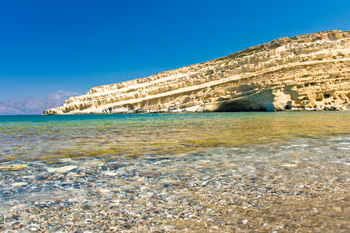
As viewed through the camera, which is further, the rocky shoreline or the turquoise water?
the turquoise water

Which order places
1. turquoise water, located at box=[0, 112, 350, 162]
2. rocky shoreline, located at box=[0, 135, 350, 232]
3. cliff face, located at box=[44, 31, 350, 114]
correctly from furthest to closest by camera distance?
cliff face, located at box=[44, 31, 350, 114], turquoise water, located at box=[0, 112, 350, 162], rocky shoreline, located at box=[0, 135, 350, 232]

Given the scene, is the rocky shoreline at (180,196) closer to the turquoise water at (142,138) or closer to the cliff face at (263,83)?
the turquoise water at (142,138)

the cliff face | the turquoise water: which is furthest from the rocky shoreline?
the cliff face

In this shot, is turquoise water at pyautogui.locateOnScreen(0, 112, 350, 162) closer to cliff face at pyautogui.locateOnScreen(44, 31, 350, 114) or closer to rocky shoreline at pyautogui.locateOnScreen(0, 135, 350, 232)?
rocky shoreline at pyautogui.locateOnScreen(0, 135, 350, 232)

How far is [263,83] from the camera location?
38625 mm

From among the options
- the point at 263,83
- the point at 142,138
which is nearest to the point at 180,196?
the point at 142,138

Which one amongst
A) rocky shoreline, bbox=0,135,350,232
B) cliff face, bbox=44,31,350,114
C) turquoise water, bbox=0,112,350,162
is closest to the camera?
rocky shoreline, bbox=0,135,350,232

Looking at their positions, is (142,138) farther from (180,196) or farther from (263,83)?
(263,83)

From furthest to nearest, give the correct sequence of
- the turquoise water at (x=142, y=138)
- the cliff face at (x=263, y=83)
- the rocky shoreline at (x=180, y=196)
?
the cliff face at (x=263, y=83), the turquoise water at (x=142, y=138), the rocky shoreline at (x=180, y=196)

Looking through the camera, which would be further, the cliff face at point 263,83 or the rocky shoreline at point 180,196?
the cliff face at point 263,83

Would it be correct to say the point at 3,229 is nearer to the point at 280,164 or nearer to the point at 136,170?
the point at 136,170

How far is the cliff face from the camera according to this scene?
34594mm

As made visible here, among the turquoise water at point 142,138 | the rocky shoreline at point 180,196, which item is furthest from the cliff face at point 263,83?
the rocky shoreline at point 180,196

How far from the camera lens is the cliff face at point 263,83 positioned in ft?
113
